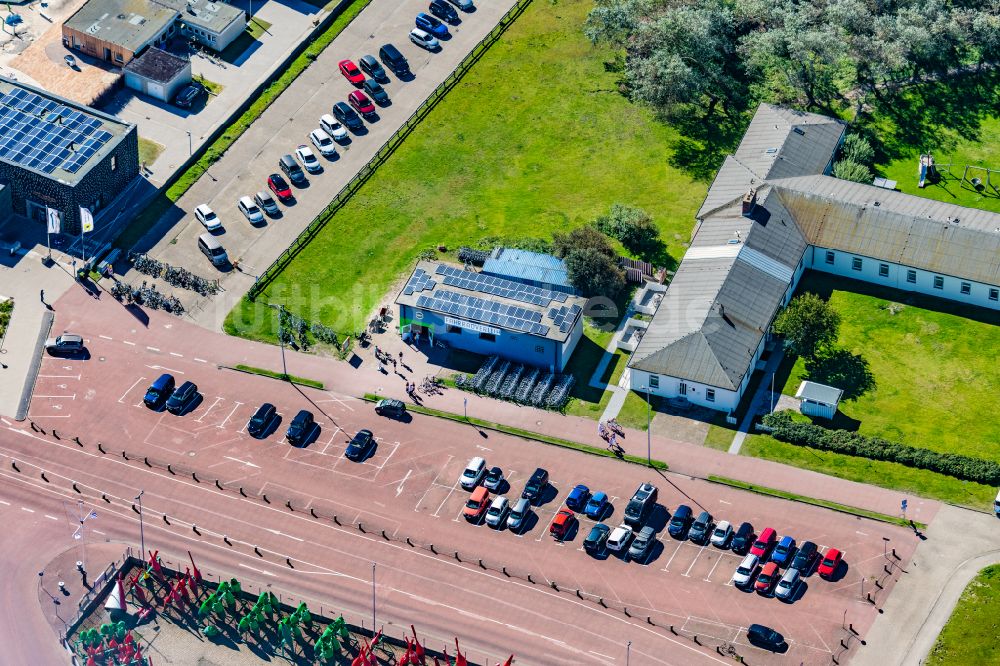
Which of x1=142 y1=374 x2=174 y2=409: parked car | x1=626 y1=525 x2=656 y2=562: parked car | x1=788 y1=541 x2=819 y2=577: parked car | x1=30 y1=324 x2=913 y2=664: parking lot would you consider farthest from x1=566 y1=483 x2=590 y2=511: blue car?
x1=142 y1=374 x2=174 y2=409: parked car

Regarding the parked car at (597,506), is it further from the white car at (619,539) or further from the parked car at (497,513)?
the parked car at (497,513)

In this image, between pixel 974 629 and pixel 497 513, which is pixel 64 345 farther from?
pixel 974 629

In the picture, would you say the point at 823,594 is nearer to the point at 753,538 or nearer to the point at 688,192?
the point at 753,538

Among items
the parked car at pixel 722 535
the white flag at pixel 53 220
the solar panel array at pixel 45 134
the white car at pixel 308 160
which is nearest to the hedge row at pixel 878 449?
the parked car at pixel 722 535

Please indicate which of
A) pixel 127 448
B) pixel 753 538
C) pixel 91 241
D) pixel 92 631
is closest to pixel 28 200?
pixel 91 241

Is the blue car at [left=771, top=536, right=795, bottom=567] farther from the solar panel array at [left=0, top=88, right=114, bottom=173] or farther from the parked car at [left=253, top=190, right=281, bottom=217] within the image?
the solar panel array at [left=0, top=88, right=114, bottom=173]

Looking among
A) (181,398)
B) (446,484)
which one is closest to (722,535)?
(446,484)

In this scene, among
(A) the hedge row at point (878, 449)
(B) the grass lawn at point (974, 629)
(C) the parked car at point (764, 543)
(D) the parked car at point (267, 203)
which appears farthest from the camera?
(D) the parked car at point (267, 203)
